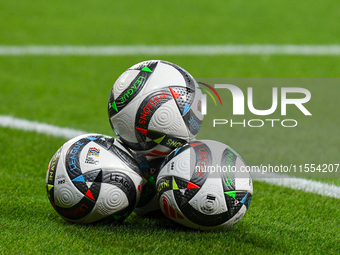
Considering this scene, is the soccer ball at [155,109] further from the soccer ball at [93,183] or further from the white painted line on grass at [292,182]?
the white painted line on grass at [292,182]

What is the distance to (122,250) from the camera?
306cm

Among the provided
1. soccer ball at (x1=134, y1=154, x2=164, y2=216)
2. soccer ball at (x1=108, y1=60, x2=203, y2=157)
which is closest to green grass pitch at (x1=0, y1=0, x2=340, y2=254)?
soccer ball at (x1=134, y1=154, x2=164, y2=216)

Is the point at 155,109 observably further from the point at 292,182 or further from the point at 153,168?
the point at 292,182

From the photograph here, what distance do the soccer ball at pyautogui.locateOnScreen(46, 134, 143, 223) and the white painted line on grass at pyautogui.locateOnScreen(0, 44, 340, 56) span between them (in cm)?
759

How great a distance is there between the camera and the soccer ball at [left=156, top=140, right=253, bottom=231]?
10.6 ft

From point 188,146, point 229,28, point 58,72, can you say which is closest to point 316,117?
point 188,146

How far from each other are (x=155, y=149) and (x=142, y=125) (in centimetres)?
23

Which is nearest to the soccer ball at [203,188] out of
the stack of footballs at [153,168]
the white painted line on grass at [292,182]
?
the stack of footballs at [153,168]

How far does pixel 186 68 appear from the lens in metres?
9.78

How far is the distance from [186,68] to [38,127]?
13.6 ft

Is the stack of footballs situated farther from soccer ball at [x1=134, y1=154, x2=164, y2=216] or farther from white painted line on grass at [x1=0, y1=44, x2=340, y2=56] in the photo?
white painted line on grass at [x1=0, y1=44, x2=340, y2=56]

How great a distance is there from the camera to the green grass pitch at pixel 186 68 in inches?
129

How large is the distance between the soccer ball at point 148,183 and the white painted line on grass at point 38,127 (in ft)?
8.65

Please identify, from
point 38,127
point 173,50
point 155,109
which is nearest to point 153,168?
point 155,109
